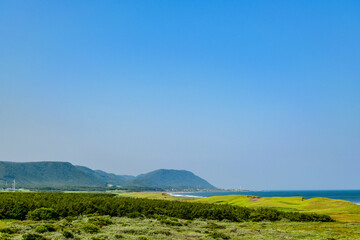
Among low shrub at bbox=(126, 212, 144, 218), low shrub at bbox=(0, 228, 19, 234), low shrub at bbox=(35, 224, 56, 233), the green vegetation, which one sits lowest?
the green vegetation

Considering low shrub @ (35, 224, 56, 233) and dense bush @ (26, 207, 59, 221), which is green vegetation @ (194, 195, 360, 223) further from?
low shrub @ (35, 224, 56, 233)

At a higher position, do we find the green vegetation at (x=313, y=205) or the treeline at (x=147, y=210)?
the treeline at (x=147, y=210)

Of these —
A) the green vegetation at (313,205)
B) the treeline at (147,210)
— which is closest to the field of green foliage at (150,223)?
the treeline at (147,210)

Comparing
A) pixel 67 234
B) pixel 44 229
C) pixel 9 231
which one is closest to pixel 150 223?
pixel 44 229

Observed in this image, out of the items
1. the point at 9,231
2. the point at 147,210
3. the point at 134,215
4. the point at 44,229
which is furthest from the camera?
the point at 147,210

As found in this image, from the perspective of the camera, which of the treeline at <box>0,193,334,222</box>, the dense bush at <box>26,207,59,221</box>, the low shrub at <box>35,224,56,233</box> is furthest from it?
the treeline at <box>0,193,334,222</box>

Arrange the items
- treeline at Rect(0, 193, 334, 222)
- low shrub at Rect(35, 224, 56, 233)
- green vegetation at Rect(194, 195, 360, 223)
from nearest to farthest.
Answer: low shrub at Rect(35, 224, 56, 233)
treeline at Rect(0, 193, 334, 222)
green vegetation at Rect(194, 195, 360, 223)

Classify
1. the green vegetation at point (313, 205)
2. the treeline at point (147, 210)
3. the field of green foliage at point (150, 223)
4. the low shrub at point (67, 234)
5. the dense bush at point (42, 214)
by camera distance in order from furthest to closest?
the green vegetation at point (313, 205), the treeline at point (147, 210), the dense bush at point (42, 214), the field of green foliage at point (150, 223), the low shrub at point (67, 234)

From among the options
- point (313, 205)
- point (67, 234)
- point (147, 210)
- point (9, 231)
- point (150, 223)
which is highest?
point (67, 234)

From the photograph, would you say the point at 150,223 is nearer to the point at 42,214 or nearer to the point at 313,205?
the point at 42,214

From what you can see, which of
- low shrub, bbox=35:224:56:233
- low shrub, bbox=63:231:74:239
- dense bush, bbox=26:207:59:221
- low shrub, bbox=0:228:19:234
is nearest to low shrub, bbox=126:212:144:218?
dense bush, bbox=26:207:59:221

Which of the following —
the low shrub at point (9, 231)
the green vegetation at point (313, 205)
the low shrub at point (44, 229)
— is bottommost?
the green vegetation at point (313, 205)

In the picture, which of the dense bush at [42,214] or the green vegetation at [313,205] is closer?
the dense bush at [42,214]

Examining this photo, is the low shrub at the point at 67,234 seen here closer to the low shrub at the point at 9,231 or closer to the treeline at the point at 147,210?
the low shrub at the point at 9,231
